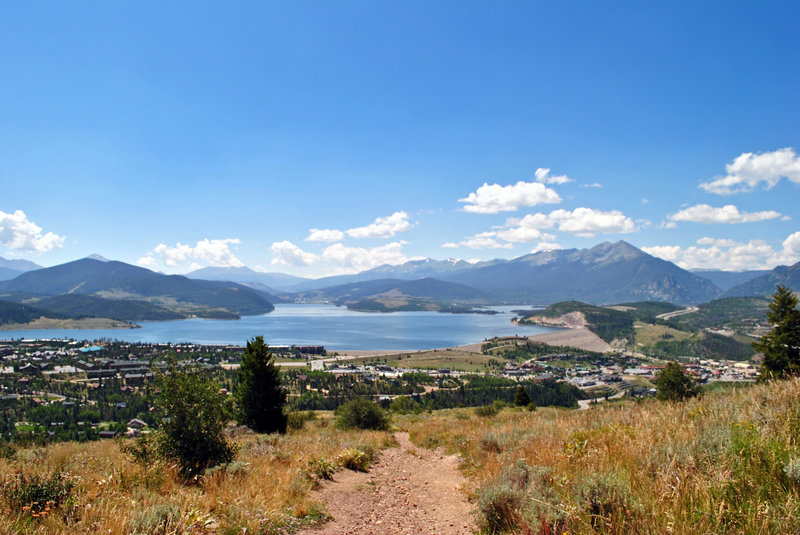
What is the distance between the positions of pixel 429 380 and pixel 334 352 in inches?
1959

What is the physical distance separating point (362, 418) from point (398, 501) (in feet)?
42.0

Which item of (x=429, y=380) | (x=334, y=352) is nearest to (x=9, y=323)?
(x=334, y=352)

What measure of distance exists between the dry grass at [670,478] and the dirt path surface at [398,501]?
1.02 meters

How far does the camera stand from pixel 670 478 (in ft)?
11.1

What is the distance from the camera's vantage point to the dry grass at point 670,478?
2762mm

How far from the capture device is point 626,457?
4234 mm

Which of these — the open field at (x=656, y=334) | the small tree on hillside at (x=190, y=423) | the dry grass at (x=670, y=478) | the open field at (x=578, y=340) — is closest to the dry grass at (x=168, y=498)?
the small tree on hillside at (x=190, y=423)

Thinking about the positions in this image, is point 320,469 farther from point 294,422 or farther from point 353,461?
point 294,422

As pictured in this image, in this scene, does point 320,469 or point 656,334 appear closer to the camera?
point 320,469

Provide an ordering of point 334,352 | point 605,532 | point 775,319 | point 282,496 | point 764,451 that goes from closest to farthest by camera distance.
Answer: point 605,532 → point 764,451 → point 282,496 → point 775,319 → point 334,352

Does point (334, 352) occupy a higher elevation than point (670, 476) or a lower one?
lower

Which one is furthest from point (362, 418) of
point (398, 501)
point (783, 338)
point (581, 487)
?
point (783, 338)

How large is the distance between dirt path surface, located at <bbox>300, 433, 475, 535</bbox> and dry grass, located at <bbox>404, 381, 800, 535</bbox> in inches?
40.2

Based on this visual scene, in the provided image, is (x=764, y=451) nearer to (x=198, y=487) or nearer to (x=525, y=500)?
(x=525, y=500)
